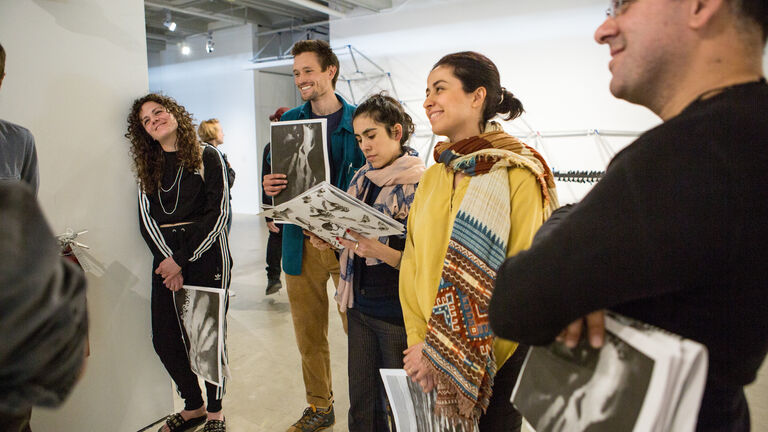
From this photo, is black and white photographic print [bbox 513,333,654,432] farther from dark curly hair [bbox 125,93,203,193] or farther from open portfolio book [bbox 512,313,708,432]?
dark curly hair [bbox 125,93,203,193]

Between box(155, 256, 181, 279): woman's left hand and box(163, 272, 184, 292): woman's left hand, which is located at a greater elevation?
box(155, 256, 181, 279): woman's left hand

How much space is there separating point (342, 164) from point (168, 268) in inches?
37.9

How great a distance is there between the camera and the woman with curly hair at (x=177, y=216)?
218 cm

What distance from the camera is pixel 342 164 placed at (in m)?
2.29

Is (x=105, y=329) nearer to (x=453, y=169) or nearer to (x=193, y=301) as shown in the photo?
(x=193, y=301)

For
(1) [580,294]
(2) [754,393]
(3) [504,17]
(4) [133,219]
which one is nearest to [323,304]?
(4) [133,219]

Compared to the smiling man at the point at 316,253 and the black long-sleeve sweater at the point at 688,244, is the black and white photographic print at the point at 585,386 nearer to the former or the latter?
the black long-sleeve sweater at the point at 688,244

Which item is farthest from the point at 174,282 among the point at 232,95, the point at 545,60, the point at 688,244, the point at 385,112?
the point at 232,95

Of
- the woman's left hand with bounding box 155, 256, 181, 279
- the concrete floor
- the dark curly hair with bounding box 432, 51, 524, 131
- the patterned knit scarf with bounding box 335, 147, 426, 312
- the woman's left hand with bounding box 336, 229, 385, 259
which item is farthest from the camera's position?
the concrete floor

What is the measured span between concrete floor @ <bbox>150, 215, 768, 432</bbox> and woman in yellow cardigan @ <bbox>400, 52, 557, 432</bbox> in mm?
1391

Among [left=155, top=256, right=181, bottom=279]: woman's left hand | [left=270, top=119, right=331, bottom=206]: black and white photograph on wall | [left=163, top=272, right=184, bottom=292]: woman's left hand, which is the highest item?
[left=270, top=119, right=331, bottom=206]: black and white photograph on wall

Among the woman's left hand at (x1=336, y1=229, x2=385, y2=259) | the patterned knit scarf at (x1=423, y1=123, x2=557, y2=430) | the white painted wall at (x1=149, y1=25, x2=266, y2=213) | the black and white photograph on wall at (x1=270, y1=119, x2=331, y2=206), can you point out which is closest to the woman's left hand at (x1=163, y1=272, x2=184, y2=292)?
the black and white photograph on wall at (x1=270, y1=119, x2=331, y2=206)

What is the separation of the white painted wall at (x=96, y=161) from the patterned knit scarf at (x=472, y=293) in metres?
1.77

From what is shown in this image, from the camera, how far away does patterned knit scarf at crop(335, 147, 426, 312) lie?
173 cm
